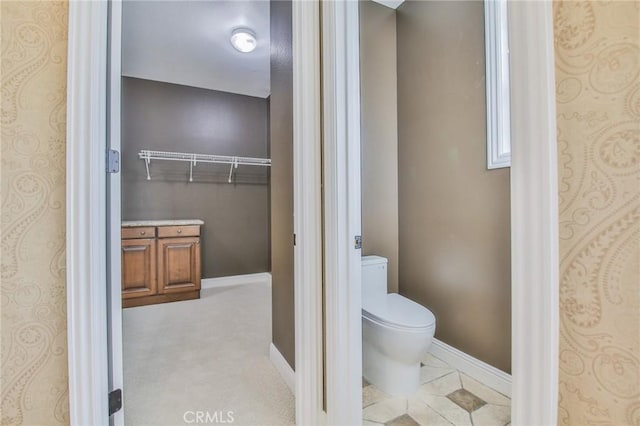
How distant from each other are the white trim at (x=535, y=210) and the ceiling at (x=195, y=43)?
2212 mm

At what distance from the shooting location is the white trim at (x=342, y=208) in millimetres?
1164

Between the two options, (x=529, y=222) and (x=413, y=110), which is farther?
(x=413, y=110)

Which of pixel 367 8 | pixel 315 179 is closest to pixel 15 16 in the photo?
pixel 315 179

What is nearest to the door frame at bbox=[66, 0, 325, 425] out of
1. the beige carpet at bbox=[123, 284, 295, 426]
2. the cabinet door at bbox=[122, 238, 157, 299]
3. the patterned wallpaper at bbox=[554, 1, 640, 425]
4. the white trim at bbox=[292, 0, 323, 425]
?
the beige carpet at bbox=[123, 284, 295, 426]

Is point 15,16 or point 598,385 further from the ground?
point 15,16

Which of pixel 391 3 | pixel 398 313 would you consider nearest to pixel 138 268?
pixel 398 313

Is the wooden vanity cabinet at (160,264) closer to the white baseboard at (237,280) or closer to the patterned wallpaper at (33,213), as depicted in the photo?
the white baseboard at (237,280)

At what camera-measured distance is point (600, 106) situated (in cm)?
53

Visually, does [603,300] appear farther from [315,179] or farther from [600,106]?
[315,179]

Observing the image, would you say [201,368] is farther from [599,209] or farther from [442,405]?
[599,209]

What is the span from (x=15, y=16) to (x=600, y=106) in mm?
1504

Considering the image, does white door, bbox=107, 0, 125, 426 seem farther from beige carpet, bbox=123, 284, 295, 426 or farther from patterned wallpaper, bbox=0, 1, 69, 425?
beige carpet, bbox=123, 284, 295, 426

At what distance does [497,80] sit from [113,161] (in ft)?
6.27

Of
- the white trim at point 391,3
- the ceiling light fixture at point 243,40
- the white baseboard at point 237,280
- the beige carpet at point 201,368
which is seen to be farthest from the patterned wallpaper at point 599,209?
the white baseboard at point 237,280
